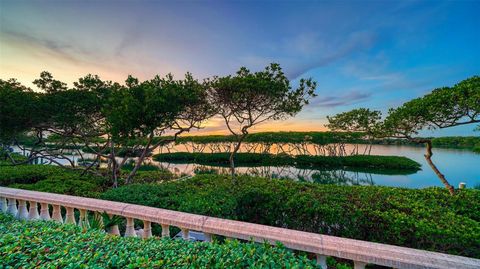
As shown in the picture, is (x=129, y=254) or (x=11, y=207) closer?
(x=129, y=254)

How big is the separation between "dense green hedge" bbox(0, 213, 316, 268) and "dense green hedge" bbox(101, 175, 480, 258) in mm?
2595

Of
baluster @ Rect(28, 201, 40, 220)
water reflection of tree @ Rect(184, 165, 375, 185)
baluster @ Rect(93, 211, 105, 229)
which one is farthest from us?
water reflection of tree @ Rect(184, 165, 375, 185)

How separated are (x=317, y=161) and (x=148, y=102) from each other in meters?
26.6

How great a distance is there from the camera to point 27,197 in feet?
11.7

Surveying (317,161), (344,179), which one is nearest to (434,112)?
(344,179)

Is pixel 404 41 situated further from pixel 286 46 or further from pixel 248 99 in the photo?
pixel 248 99

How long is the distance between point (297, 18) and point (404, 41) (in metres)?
3.68

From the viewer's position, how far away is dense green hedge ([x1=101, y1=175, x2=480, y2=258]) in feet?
13.1

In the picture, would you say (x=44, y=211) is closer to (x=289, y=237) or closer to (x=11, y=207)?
(x=11, y=207)

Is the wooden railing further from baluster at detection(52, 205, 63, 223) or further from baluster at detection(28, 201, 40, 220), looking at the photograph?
baluster at detection(28, 201, 40, 220)

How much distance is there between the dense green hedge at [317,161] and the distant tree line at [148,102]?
22194 mm

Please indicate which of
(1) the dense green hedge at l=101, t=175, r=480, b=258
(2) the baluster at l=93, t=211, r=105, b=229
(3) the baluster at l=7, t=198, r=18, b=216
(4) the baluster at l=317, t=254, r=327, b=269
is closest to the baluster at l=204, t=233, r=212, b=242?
(4) the baluster at l=317, t=254, r=327, b=269

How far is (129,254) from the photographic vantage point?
189 cm

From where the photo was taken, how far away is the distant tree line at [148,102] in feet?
24.7
